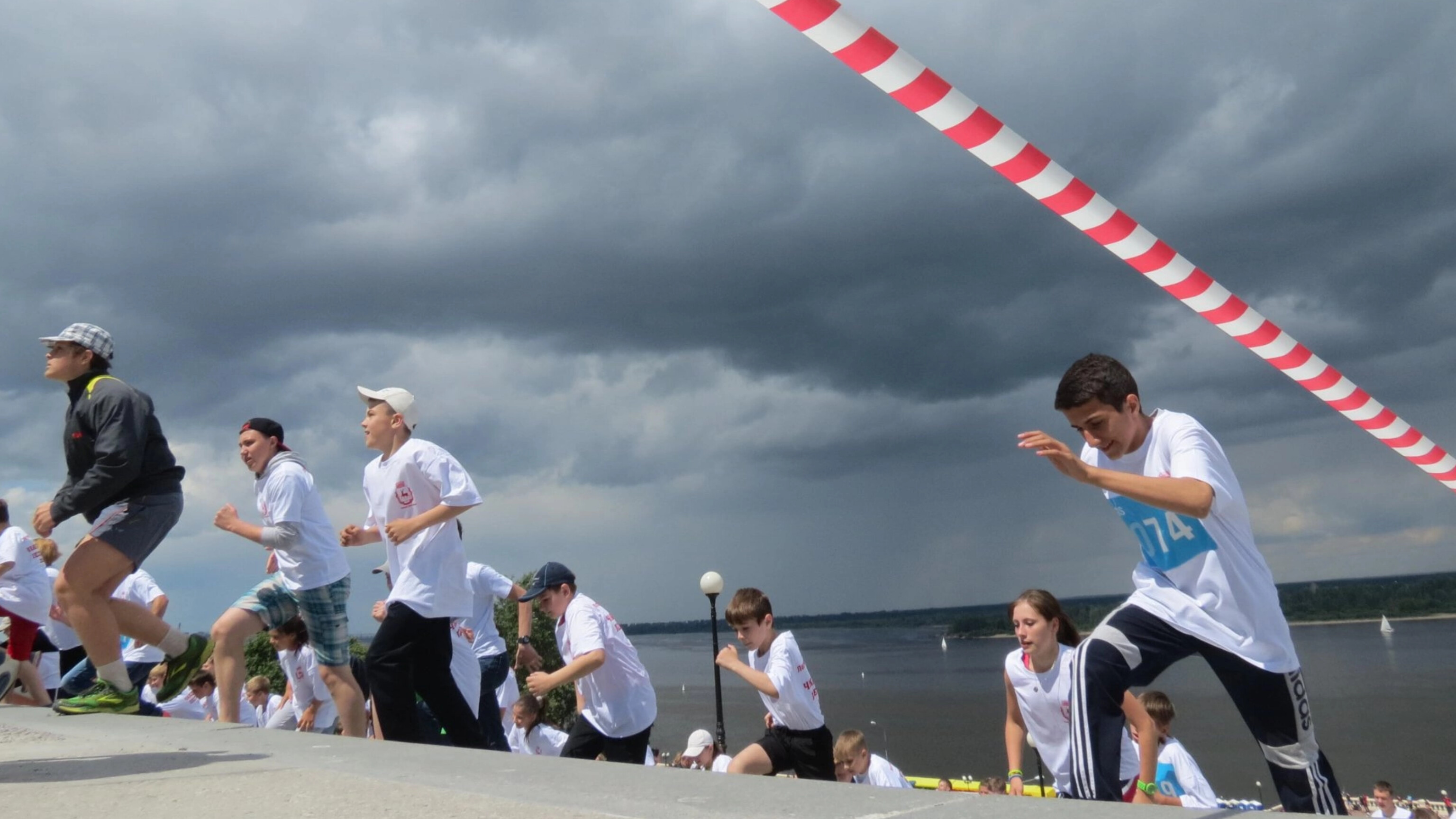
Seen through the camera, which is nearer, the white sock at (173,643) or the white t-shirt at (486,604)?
the white sock at (173,643)

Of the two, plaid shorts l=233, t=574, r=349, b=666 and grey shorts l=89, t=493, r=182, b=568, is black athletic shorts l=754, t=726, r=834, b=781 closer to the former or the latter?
plaid shorts l=233, t=574, r=349, b=666

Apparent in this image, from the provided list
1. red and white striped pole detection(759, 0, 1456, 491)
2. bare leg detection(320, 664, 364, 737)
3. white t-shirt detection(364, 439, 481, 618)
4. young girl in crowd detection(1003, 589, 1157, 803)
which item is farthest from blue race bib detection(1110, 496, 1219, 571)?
bare leg detection(320, 664, 364, 737)

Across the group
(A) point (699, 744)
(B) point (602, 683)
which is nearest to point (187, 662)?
(B) point (602, 683)

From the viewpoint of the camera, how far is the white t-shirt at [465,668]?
674cm

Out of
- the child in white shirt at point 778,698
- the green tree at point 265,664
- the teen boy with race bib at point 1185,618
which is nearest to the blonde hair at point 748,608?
the child in white shirt at point 778,698

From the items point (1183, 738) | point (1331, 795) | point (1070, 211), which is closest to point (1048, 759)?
point (1331, 795)

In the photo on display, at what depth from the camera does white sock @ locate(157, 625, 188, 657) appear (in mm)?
6242

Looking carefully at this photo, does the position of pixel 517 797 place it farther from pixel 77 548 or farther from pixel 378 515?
pixel 77 548

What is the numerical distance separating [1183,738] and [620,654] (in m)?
80.8

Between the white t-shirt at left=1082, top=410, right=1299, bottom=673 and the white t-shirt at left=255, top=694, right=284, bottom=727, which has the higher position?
the white t-shirt at left=1082, top=410, right=1299, bottom=673

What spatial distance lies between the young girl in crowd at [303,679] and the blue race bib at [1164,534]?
6559 mm

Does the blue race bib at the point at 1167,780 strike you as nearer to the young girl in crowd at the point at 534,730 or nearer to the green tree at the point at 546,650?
the young girl in crowd at the point at 534,730

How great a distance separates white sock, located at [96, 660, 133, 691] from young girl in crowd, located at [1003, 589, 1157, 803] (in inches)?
195

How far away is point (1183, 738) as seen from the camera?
252 ft
